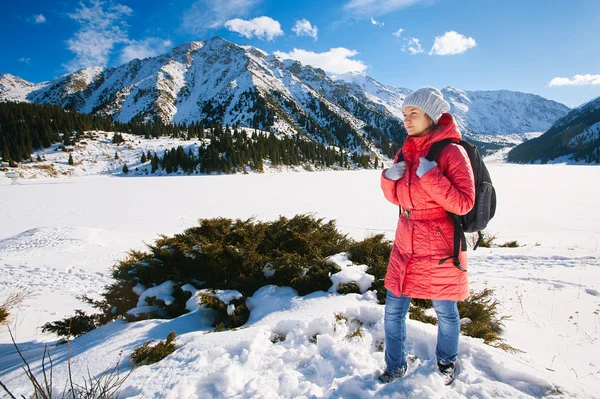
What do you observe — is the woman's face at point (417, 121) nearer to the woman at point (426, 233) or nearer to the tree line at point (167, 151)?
the woman at point (426, 233)

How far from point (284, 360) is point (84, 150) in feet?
233

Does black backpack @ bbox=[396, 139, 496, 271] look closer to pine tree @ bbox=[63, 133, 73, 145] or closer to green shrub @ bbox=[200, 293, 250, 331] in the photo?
green shrub @ bbox=[200, 293, 250, 331]

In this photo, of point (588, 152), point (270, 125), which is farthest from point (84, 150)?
point (588, 152)

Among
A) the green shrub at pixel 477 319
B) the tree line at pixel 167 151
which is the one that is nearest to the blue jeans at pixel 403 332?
the green shrub at pixel 477 319

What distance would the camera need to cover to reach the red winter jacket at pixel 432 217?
82.6 inches

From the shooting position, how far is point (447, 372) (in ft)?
7.84

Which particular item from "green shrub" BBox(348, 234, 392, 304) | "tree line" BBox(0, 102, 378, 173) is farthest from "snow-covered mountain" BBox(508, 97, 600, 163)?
"green shrub" BBox(348, 234, 392, 304)

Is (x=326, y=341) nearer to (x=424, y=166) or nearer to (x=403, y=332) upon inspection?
(x=403, y=332)

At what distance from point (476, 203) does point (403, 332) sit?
4.11 ft

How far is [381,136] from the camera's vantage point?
17238 cm

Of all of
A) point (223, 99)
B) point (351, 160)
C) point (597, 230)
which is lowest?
point (597, 230)

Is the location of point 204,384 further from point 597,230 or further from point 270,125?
point 270,125

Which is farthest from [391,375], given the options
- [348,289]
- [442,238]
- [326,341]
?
[348,289]

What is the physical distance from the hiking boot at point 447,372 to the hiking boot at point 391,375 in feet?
1.02
